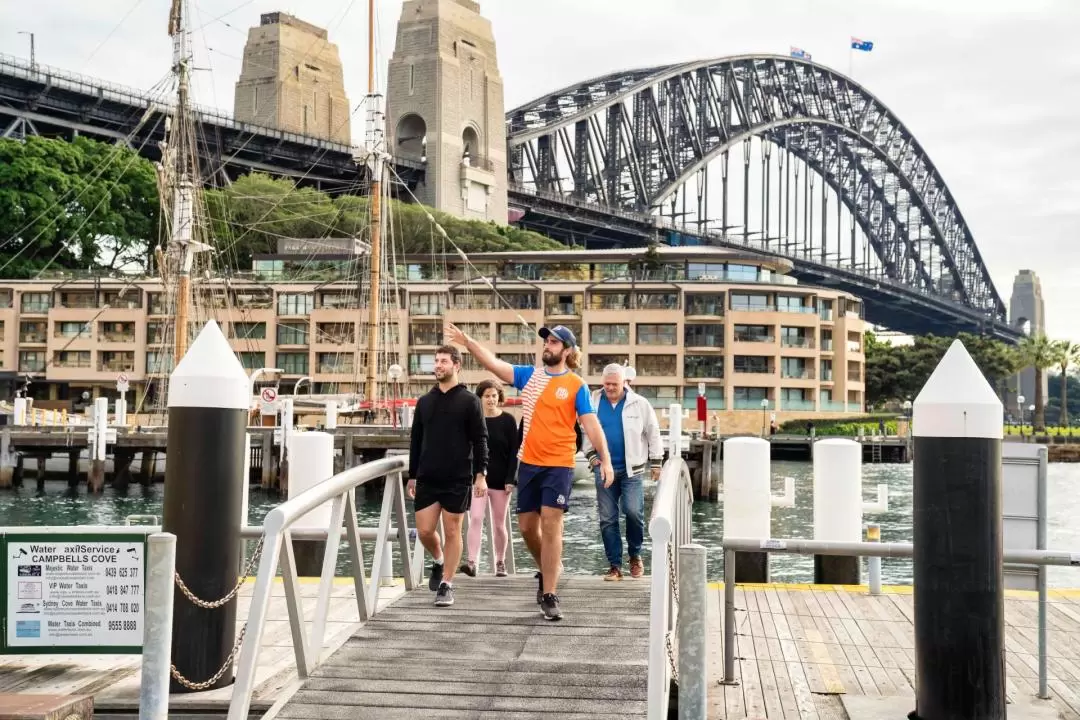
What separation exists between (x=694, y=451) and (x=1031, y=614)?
38737 millimetres

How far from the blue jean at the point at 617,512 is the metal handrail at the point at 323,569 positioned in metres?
1.65

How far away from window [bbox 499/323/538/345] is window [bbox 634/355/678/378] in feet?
24.9

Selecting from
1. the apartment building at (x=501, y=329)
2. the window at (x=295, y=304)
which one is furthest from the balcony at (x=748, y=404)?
the window at (x=295, y=304)

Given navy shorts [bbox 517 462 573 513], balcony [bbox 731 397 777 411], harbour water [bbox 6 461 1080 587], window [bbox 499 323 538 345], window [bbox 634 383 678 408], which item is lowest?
harbour water [bbox 6 461 1080 587]

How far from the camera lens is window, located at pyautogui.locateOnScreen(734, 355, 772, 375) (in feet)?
256

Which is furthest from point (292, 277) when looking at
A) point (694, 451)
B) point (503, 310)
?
point (694, 451)

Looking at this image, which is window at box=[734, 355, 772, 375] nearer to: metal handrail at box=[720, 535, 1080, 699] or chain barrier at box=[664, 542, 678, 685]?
metal handrail at box=[720, 535, 1080, 699]

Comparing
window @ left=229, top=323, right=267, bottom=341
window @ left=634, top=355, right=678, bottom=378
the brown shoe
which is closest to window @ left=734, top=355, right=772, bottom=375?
window @ left=634, top=355, right=678, bottom=378

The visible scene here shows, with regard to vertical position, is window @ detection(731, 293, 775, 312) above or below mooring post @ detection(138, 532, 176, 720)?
above

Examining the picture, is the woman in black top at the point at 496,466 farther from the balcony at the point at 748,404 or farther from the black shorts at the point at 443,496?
the balcony at the point at 748,404

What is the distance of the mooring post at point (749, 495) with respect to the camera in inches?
492

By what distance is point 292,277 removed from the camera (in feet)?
270

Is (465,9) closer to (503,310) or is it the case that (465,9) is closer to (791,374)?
(503,310)

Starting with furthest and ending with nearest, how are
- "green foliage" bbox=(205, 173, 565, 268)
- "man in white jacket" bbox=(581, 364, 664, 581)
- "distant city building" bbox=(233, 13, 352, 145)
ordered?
"distant city building" bbox=(233, 13, 352, 145)
"green foliage" bbox=(205, 173, 565, 268)
"man in white jacket" bbox=(581, 364, 664, 581)
